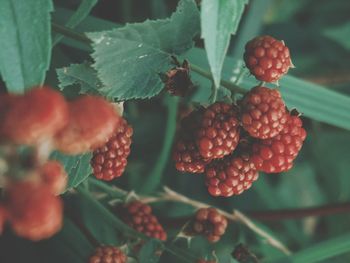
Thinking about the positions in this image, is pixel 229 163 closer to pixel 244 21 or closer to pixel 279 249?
pixel 279 249

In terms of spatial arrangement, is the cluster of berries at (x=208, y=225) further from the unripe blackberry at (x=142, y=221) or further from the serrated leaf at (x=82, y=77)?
the serrated leaf at (x=82, y=77)

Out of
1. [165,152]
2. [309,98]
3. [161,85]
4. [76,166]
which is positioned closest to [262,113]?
[161,85]

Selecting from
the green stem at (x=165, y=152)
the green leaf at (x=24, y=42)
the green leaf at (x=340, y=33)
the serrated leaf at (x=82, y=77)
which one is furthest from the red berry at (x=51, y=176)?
the green leaf at (x=340, y=33)

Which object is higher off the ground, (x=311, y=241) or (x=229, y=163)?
(x=229, y=163)

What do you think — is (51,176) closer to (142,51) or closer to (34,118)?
(34,118)

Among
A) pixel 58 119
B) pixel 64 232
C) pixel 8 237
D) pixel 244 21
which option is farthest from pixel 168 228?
pixel 58 119
